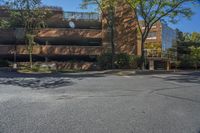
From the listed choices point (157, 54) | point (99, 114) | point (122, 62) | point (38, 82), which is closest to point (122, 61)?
point (122, 62)

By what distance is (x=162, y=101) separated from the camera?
29.7 ft

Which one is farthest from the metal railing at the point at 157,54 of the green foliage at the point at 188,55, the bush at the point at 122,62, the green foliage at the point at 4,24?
the green foliage at the point at 4,24

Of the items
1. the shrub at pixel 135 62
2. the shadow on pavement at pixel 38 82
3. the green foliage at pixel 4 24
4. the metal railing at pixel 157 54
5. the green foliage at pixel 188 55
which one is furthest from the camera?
the metal railing at pixel 157 54

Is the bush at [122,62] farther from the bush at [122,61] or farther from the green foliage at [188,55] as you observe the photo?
the green foliage at [188,55]

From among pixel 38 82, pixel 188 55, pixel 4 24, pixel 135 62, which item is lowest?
pixel 38 82

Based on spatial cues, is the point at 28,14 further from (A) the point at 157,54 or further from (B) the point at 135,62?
(A) the point at 157,54

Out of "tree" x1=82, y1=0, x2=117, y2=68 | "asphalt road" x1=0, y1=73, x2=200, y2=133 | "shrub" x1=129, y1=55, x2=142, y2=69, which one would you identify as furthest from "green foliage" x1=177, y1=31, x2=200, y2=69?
"asphalt road" x1=0, y1=73, x2=200, y2=133

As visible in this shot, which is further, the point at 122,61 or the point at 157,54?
the point at 157,54

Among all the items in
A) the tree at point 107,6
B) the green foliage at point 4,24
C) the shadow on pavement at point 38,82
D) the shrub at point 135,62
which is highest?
the tree at point 107,6

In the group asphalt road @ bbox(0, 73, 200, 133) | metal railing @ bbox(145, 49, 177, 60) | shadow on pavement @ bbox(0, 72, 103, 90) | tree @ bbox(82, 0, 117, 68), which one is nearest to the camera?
asphalt road @ bbox(0, 73, 200, 133)

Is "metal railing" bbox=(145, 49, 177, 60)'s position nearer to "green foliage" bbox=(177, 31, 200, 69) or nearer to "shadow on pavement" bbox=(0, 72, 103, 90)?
"green foliage" bbox=(177, 31, 200, 69)

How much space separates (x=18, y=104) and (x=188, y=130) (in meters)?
4.93

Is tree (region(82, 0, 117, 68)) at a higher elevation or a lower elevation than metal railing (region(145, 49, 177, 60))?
higher

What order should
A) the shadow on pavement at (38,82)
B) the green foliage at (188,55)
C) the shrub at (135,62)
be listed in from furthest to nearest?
1. the green foliage at (188,55)
2. the shrub at (135,62)
3. the shadow on pavement at (38,82)
